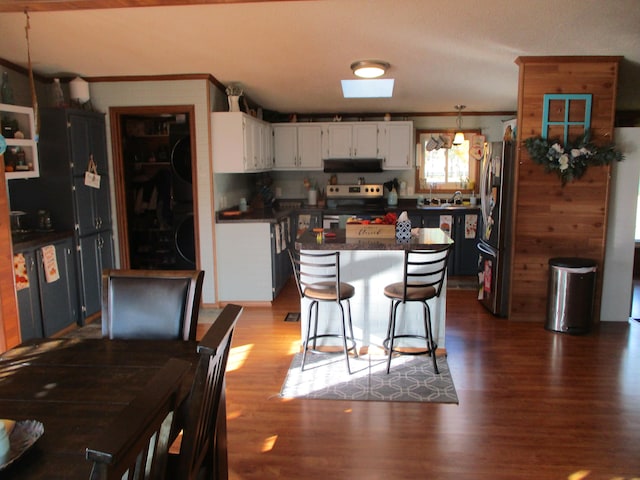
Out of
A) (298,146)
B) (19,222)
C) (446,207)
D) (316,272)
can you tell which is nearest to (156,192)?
(19,222)

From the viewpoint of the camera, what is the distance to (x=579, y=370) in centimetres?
356

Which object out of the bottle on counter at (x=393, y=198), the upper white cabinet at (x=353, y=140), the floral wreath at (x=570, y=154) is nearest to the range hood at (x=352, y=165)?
the upper white cabinet at (x=353, y=140)

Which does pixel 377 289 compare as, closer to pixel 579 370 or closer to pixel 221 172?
pixel 579 370

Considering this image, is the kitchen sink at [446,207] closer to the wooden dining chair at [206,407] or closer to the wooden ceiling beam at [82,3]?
the wooden ceiling beam at [82,3]

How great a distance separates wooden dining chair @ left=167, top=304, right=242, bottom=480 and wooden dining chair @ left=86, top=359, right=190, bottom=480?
84 millimetres

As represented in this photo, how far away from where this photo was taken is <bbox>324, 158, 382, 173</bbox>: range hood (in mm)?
6863

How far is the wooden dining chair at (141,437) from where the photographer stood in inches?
34.4

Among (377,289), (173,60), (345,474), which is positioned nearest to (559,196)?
(377,289)

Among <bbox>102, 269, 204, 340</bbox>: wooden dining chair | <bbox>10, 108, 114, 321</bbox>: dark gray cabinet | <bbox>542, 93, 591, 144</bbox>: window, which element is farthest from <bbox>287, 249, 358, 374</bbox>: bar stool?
<bbox>542, 93, 591, 144</bbox>: window

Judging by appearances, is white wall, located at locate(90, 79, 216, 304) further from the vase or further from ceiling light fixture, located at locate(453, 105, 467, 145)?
ceiling light fixture, located at locate(453, 105, 467, 145)

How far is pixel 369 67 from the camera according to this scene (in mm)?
4168

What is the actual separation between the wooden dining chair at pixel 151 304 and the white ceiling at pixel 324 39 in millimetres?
1581

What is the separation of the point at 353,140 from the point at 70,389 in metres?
5.76

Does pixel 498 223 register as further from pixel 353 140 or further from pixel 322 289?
pixel 353 140
